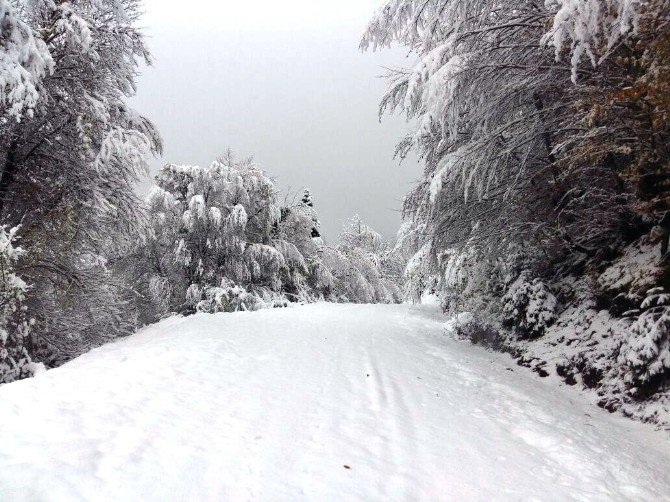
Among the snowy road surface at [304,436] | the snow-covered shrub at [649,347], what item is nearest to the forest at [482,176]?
the snow-covered shrub at [649,347]

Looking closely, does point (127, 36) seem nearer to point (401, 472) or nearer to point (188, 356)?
point (188, 356)

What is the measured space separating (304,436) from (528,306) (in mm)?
4825

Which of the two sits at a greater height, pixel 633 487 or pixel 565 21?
pixel 565 21

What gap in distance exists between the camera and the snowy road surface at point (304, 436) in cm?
257

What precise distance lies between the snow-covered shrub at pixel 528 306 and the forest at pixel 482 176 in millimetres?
29

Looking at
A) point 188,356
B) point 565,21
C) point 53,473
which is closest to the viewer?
point 53,473

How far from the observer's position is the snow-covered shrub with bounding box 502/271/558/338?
6.58 meters

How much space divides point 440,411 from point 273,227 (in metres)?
14.0

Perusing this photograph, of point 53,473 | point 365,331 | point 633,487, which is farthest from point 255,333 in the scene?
point 633,487

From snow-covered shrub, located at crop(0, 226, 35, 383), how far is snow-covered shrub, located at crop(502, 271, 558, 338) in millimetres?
7234

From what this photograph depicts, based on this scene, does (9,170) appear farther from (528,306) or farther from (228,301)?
(528,306)

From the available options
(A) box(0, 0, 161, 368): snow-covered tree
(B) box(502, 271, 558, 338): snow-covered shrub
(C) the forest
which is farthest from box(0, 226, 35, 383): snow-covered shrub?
(B) box(502, 271, 558, 338): snow-covered shrub

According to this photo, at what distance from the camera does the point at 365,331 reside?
8953 mm

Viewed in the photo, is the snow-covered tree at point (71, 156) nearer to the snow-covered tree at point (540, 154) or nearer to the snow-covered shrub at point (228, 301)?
the snow-covered tree at point (540, 154)
